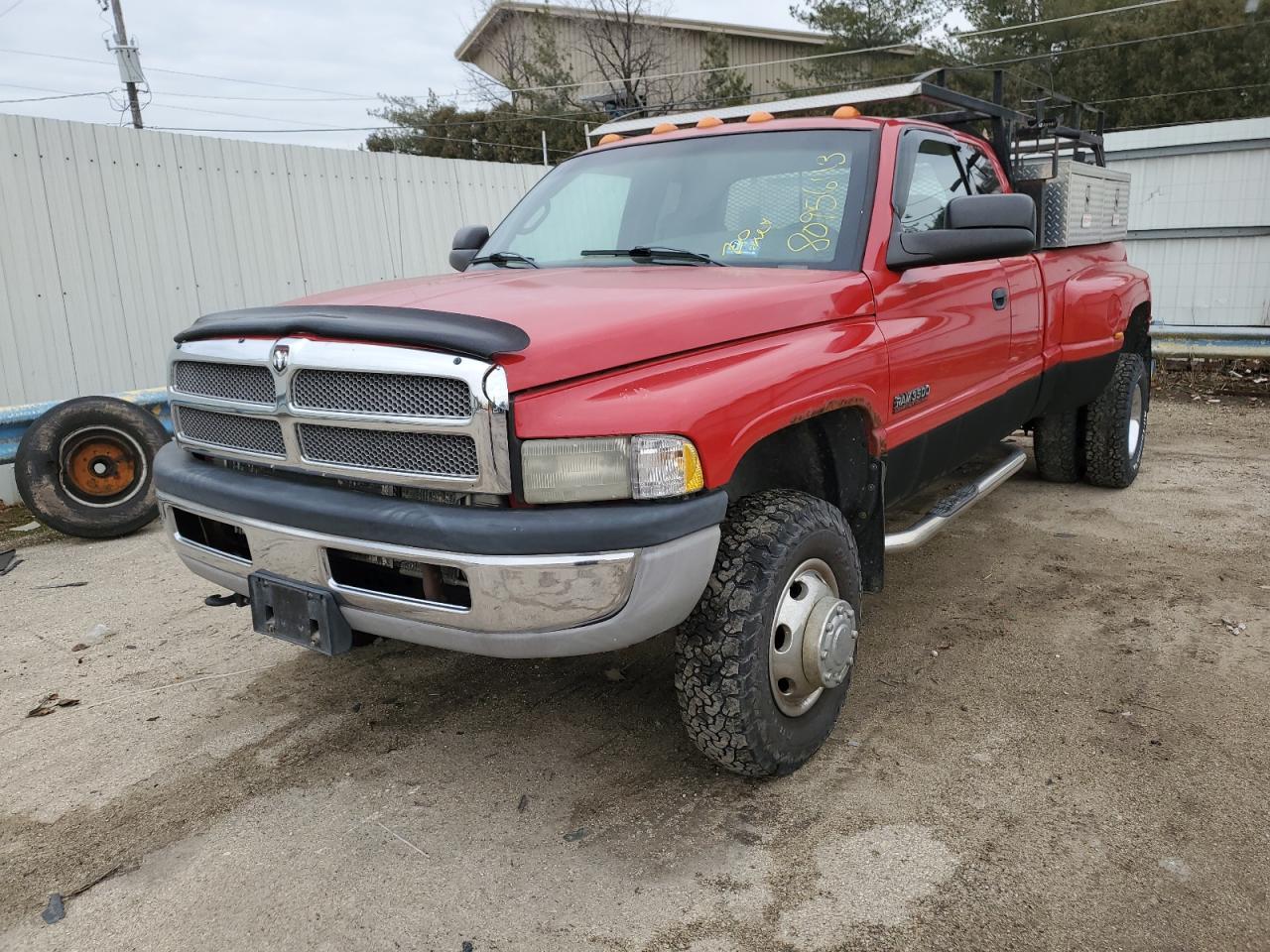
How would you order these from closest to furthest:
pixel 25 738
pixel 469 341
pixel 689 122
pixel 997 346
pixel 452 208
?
pixel 469 341
pixel 25 738
pixel 997 346
pixel 689 122
pixel 452 208

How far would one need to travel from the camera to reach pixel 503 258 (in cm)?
371

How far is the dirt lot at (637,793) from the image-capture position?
7.39 ft

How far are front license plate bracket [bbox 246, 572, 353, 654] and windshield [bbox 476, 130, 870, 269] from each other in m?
1.57

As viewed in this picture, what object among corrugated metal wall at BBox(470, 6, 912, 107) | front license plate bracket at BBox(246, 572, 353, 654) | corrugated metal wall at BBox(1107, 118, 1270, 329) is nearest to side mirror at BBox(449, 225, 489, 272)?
front license plate bracket at BBox(246, 572, 353, 654)

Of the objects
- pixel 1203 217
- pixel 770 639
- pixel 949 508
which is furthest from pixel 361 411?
pixel 1203 217

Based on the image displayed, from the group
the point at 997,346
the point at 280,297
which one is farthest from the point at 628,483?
the point at 280,297

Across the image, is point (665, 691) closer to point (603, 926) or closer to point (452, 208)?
point (603, 926)

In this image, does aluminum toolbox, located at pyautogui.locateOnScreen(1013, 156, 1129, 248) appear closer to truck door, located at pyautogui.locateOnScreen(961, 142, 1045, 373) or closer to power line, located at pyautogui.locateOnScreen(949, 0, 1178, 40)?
truck door, located at pyautogui.locateOnScreen(961, 142, 1045, 373)

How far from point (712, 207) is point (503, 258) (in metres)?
0.84

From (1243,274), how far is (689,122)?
8356mm

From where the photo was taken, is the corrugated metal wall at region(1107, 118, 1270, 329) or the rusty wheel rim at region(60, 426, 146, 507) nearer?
the rusty wheel rim at region(60, 426, 146, 507)

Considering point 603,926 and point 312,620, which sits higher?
point 312,620

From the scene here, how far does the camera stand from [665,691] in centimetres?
338

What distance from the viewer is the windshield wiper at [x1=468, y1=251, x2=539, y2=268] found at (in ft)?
12.0
